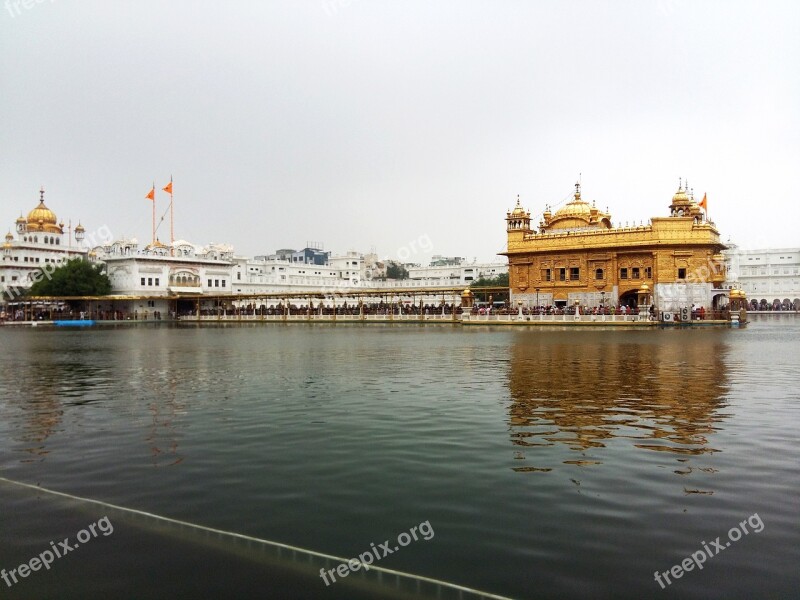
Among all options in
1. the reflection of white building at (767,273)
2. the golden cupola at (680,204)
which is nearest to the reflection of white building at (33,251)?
the golden cupola at (680,204)

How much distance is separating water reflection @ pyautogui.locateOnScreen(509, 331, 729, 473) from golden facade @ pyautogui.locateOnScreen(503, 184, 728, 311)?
28.6 meters

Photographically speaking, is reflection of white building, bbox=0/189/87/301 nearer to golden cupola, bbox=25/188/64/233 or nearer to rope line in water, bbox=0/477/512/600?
golden cupola, bbox=25/188/64/233

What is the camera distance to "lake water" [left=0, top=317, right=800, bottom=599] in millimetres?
5395

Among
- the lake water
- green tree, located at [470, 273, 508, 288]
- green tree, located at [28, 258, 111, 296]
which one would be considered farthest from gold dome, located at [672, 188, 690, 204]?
green tree, located at [28, 258, 111, 296]

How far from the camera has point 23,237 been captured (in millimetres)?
92000

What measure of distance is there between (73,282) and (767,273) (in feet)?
→ 337

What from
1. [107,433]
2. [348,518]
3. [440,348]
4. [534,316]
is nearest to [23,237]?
[534,316]

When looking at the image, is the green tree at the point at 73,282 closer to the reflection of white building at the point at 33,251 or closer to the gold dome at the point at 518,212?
the reflection of white building at the point at 33,251

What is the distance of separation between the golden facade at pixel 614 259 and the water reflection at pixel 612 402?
93.8 feet

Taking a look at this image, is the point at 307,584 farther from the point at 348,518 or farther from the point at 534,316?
the point at 534,316

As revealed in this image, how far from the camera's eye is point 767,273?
103 metres

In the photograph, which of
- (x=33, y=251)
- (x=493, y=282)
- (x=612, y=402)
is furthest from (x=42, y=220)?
(x=612, y=402)

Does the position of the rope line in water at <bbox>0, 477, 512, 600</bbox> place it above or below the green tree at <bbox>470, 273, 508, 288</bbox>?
below

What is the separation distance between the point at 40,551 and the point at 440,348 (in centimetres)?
2310
